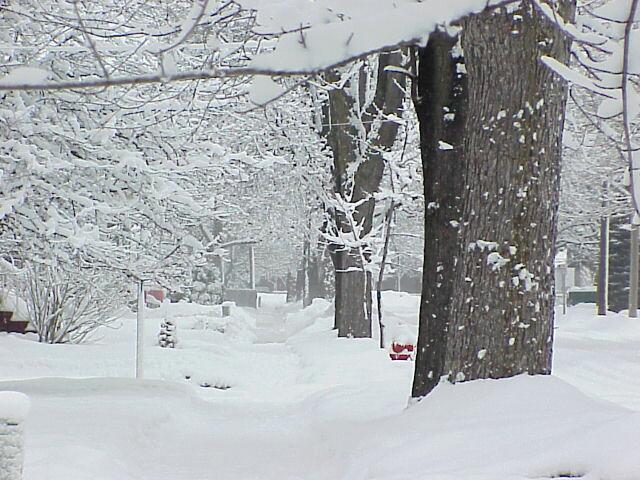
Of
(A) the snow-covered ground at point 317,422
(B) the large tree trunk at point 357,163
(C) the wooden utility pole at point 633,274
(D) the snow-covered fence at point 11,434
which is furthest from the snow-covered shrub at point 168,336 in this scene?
(D) the snow-covered fence at point 11,434

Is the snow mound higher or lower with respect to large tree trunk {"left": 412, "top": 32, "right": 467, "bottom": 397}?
lower

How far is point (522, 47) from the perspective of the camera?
21.1 ft

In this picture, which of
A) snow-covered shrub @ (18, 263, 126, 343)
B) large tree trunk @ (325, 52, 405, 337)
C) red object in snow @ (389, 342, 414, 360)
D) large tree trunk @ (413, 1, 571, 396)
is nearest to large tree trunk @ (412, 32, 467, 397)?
large tree trunk @ (413, 1, 571, 396)

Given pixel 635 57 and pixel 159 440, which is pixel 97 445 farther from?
pixel 635 57

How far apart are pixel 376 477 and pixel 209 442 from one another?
3.44 meters

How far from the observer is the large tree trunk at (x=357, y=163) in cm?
1755

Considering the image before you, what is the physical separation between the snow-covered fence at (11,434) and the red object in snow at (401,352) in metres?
10.4

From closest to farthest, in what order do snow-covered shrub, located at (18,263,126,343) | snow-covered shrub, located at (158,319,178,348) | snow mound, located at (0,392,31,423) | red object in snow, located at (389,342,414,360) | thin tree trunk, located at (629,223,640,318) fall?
snow mound, located at (0,392,31,423), red object in snow, located at (389,342,414,360), snow-covered shrub, located at (18,263,126,343), snow-covered shrub, located at (158,319,178,348), thin tree trunk, located at (629,223,640,318)

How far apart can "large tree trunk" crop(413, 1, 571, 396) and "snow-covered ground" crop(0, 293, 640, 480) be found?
35 cm

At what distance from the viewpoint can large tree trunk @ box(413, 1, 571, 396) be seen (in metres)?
6.44

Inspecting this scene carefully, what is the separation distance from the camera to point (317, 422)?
8.46 m

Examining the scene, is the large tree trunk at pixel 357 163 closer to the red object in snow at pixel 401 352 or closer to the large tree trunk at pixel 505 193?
the red object in snow at pixel 401 352

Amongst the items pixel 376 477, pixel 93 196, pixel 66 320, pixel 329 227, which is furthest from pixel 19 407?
pixel 66 320

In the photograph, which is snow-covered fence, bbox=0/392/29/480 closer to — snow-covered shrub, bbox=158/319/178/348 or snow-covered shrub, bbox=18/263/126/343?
snow-covered shrub, bbox=18/263/126/343
